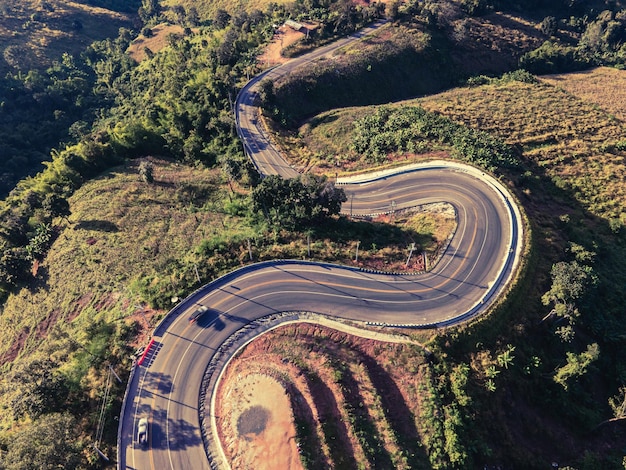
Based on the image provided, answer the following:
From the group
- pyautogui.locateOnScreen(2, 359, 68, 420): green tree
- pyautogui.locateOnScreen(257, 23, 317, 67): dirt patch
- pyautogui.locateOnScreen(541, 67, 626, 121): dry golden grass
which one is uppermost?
pyautogui.locateOnScreen(257, 23, 317, 67): dirt patch

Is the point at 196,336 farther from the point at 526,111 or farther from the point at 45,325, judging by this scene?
the point at 526,111

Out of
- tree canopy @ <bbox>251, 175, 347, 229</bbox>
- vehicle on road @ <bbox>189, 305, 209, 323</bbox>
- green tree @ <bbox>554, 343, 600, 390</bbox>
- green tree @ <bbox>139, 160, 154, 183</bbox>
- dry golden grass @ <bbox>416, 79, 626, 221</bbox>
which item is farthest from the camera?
dry golden grass @ <bbox>416, 79, 626, 221</bbox>

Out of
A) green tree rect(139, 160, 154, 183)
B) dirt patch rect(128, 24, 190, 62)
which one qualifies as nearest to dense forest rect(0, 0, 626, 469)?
Answer: green tree rect(139, 160, 154, 183)

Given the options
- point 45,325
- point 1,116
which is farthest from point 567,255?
point 1,116

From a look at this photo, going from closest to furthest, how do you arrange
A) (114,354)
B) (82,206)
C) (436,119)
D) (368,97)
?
(114,354), (82,206), (436,119), (368,97)

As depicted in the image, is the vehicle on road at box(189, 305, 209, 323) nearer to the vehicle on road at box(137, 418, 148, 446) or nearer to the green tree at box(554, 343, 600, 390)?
the vehicle on road at box(137, 418, 148, 446)

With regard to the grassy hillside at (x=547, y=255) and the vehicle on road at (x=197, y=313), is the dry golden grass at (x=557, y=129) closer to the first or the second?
the grassy hillside at (x=547, y=255)
